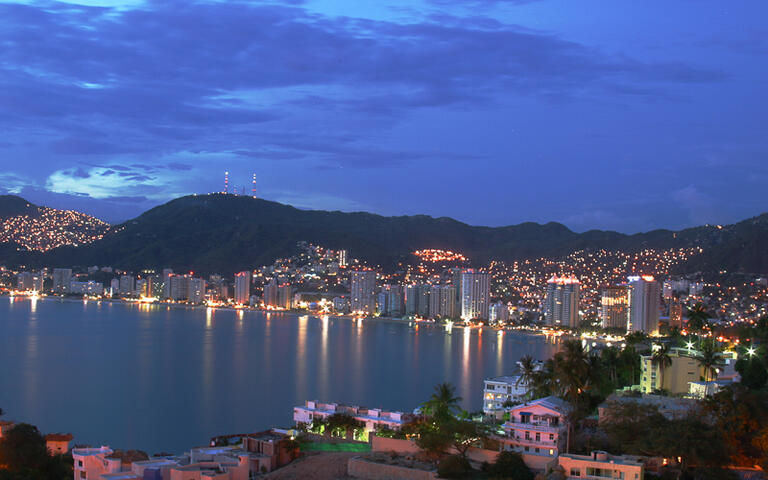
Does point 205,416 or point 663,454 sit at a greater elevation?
point 663,454

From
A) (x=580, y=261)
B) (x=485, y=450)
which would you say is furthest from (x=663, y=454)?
(x=580, y=261)

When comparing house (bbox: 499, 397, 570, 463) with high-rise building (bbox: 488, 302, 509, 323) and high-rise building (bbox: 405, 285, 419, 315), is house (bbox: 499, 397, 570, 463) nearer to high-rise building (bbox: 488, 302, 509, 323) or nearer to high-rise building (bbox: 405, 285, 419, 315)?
high-rise building (bbox: 488, 302, 509, 323)

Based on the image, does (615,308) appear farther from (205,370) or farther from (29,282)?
(29,282)

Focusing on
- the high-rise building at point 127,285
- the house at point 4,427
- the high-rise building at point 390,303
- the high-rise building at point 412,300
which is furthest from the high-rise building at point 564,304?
the house at point 4,427

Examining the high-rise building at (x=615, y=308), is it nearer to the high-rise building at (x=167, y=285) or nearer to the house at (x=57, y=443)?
the house at (x=57, y=443)

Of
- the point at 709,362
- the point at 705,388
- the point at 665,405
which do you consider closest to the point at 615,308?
the point at 709,362

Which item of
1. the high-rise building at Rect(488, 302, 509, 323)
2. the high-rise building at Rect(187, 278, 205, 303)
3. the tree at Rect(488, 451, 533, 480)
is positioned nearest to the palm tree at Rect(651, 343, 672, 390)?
the tree at Rect(488, 451, 533, 480)

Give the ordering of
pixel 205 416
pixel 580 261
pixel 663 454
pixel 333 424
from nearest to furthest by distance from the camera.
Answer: pixel 663 454 → pixel 333 424 → pixel 205 416 → pixel 580 261

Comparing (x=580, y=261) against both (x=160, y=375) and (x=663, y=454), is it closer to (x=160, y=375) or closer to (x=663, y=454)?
(x=160, y=375)
